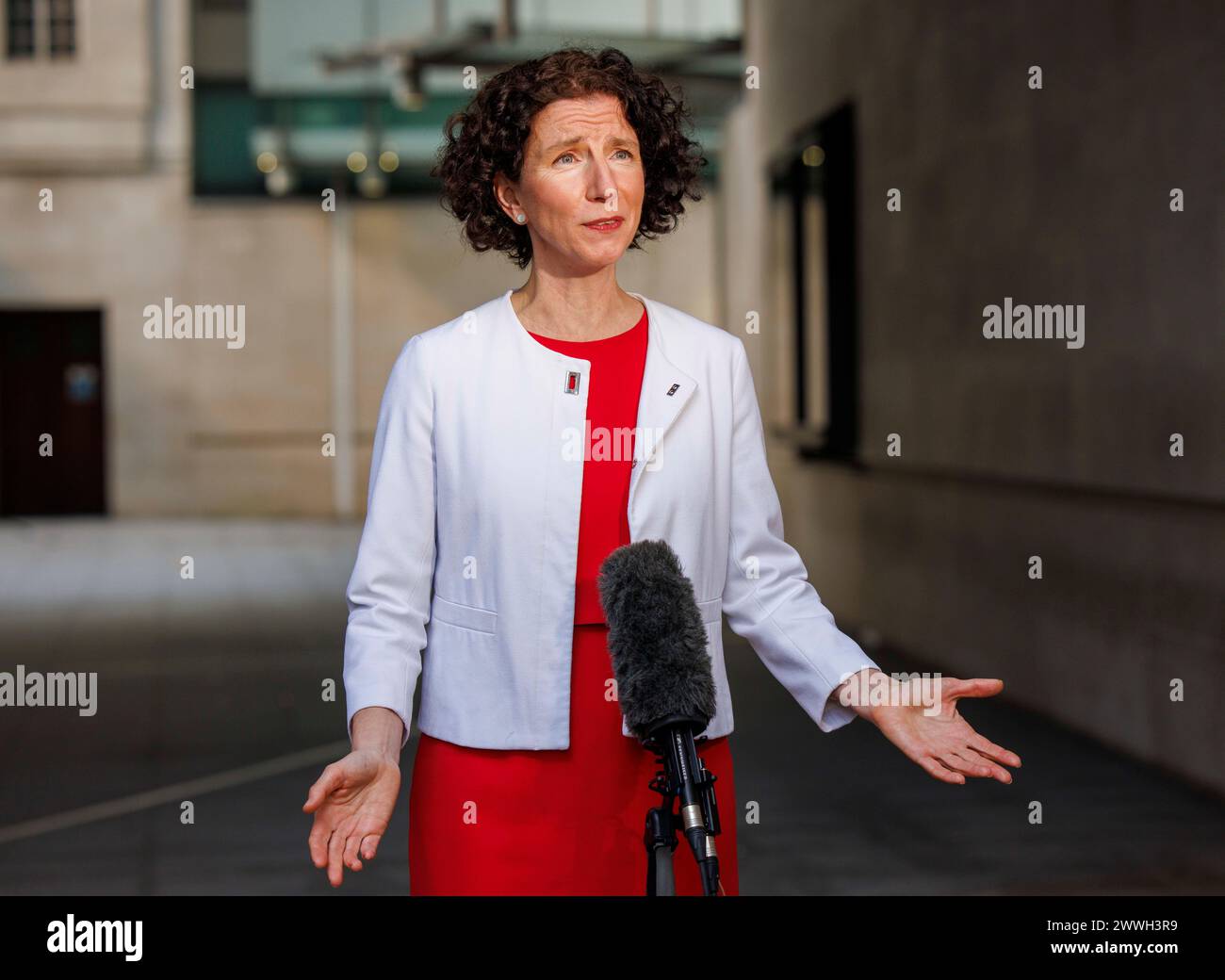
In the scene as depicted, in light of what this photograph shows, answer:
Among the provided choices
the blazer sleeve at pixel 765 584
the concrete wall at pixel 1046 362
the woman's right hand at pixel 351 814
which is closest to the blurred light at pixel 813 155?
the concrete wall at pixel 1046 362

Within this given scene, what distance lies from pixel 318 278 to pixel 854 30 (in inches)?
423

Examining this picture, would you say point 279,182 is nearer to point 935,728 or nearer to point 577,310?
point 577,310

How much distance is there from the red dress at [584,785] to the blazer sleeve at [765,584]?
5.9 inches

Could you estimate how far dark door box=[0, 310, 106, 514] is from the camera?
19406 millimetres

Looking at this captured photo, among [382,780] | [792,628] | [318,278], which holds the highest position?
[318,278]

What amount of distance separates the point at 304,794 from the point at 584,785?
4207 mm

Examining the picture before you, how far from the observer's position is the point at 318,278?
1997cm

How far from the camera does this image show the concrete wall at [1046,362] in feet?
20.4

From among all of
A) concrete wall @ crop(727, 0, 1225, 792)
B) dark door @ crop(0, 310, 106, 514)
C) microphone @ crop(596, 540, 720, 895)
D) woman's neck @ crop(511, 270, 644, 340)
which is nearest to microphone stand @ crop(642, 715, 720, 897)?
microphone @ crop(596, 540, 720, 895)

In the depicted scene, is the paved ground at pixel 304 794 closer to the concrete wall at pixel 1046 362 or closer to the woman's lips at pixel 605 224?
the concrete wall at pixel 1046 362

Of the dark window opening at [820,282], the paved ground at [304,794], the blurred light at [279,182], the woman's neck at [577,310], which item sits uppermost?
the blurred light at [279,182]

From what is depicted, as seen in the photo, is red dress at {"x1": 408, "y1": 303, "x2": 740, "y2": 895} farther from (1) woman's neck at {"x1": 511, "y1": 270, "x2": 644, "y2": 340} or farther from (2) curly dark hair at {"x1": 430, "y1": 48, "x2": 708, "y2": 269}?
(2) curly dark hair at {"x1": 430, "y1": 48, "x2": 708, "y2": 269}
